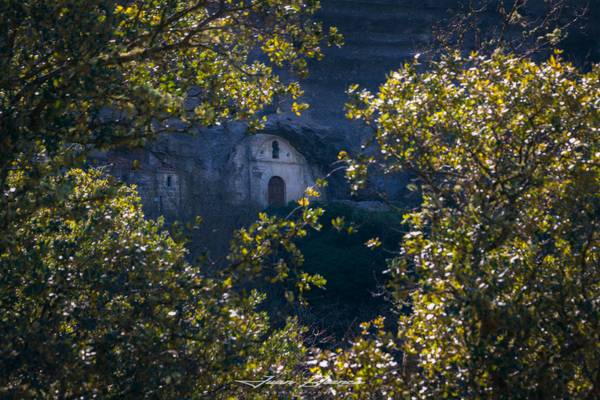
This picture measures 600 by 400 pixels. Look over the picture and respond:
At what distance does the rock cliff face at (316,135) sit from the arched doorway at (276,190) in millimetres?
373

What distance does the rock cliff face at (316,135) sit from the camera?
23828 mm

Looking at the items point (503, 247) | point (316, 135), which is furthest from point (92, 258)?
point (316, 135)

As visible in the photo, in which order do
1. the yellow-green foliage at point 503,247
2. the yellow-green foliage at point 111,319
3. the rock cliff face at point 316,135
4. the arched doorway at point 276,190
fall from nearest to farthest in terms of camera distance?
1. the yellow-green foliage at point 503,247
2. the yellow-green foliage at point 111,319
3. the rock cliff face at point 316,135
4. the arched doorway at point 276,190

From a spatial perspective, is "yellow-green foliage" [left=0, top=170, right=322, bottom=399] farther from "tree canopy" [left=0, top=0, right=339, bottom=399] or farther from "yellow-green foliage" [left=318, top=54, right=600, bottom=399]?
"yellow-green foliage" [left=318, top=54, right=600, bottom=399]

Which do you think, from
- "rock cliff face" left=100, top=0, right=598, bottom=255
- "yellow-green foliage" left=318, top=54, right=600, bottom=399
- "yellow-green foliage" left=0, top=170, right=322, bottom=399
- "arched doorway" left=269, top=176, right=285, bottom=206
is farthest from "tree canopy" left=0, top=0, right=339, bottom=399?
"arched doorway" left=269, top=176, right=285, bottom=206

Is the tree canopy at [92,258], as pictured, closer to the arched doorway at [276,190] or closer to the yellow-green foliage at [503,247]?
the yellow-green foliage at [503,247]

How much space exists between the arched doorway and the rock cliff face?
1.22ft

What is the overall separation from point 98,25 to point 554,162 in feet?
8.93

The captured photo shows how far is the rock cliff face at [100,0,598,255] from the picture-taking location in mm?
23828

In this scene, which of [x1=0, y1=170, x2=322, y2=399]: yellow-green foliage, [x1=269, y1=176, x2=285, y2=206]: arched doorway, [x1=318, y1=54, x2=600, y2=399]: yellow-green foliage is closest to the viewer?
[x1=318, y1=54, x2=600, y2=399]: yellow-green foliage

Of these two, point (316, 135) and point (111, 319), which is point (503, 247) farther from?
point (316, 135)

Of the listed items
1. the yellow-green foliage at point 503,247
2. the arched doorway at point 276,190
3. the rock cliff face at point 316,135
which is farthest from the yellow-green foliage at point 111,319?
the arched doorway at point 276,190

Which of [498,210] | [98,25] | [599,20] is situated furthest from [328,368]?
[599,20]

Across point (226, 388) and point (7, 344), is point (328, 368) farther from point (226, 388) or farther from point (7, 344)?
point (7, 344)
